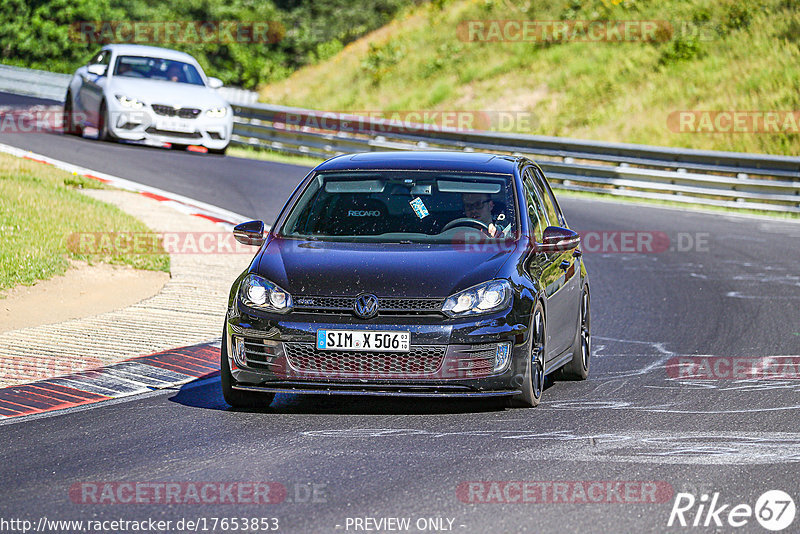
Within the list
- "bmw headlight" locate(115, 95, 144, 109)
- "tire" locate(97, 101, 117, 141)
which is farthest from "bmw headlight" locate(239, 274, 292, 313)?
"tire" locate(97, 101, 117, 141)

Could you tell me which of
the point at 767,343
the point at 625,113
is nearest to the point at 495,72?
the point at 625,113

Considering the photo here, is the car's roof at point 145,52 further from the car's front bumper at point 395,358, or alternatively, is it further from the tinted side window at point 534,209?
the car's front bumper at point 395,358

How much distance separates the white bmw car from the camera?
22875mm

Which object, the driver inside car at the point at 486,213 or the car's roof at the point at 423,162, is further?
the car's roof at the point at 423,162

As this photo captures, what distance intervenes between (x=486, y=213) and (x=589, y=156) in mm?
17518

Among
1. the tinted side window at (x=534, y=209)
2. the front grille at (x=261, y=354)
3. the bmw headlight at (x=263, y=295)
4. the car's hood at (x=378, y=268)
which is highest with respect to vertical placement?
the tinted side window at (x=534, y=209)

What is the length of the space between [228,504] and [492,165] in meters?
4.03

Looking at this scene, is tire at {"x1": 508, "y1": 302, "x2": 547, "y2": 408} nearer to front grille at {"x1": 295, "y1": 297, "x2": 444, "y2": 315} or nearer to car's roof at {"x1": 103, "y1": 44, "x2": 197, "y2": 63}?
front grille at {"x1": 295, "y1": 297, "x2": 444, "y2": 315}

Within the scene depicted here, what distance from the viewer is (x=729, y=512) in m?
5.65

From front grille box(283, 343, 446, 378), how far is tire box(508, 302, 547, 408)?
2.02ft

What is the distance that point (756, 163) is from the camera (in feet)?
79.4

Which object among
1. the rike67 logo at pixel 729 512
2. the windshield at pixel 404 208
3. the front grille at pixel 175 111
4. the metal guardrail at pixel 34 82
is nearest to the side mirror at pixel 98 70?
the front grille at pixel 175 111

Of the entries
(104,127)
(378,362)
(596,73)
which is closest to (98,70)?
(104,127)

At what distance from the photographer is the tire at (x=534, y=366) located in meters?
7.79
